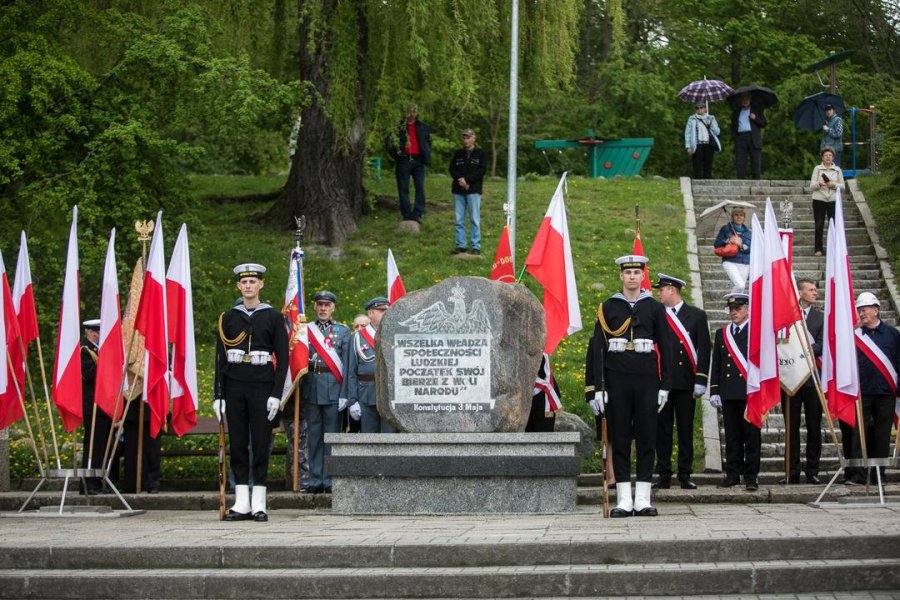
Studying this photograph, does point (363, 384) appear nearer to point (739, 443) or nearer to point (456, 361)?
point (456, 361)

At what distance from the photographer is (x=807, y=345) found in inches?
487

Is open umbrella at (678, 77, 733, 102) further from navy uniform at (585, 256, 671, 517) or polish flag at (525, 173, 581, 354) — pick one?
navy uniform at (585, 256, 671, 517)

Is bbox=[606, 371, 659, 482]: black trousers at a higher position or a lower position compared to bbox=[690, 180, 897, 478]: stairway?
lower

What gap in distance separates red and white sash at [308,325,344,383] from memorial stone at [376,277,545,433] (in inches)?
59.8

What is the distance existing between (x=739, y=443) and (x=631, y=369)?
7.53 ft

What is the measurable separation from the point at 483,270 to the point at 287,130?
53.9 feet

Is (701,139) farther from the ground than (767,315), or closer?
farther from the ground

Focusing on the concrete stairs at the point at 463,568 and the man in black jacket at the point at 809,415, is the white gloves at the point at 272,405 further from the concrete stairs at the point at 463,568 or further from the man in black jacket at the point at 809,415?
the man in black jacket at the point at 809,415

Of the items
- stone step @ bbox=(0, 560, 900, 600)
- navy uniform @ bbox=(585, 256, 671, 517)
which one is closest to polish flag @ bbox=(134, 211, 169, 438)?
stone step @ bbox=(0, 560, 900, 600)

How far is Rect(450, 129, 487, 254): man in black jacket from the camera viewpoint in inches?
883

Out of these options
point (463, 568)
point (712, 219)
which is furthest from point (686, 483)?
point (712, 219)

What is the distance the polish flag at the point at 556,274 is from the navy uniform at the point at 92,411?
14.9 feet

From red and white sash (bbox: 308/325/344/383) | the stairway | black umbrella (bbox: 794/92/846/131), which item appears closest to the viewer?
red and white sash (bbox: 308/325/344/383)

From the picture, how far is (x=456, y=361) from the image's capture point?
1241cm
